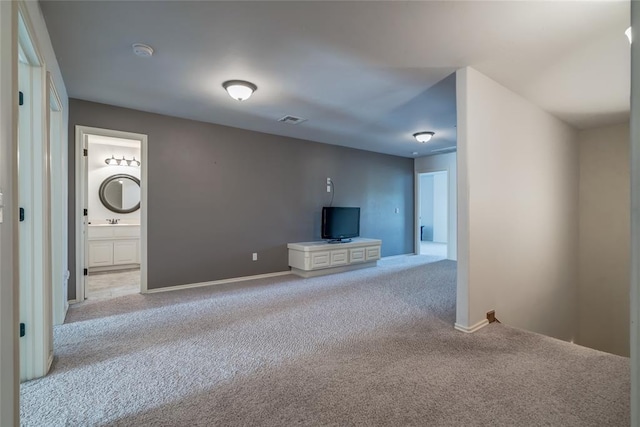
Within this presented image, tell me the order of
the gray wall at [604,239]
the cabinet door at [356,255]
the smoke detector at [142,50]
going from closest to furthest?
the smoke detector at [142,50], the gray wall at [604,239], the cabinet door at [356,255]

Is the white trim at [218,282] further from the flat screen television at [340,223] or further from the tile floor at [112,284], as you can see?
the flat screen television at [340,223]

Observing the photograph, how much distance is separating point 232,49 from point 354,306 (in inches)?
114

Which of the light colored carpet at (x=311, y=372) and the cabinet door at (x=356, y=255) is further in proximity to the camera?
the cabinet door at (x=356, y=255)

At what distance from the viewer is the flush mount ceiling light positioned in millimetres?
3072

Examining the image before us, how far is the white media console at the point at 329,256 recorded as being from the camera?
5.00 meters

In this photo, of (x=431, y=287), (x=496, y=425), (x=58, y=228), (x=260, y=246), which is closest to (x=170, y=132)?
(x=58, y=228)

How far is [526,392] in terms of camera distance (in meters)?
1.86

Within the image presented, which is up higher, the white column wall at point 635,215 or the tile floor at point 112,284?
the white column wall at point 635,215

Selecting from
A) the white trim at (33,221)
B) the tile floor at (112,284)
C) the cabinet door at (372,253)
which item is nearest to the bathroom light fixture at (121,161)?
the tile floor at (112,284)

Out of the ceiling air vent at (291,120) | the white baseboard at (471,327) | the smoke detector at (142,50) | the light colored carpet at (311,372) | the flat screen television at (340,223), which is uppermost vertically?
the ceiling air vent at (291,120)

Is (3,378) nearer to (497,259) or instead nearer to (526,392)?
(526,392)

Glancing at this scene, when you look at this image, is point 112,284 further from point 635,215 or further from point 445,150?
point 445,150

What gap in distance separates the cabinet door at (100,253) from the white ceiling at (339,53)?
2.95 meters

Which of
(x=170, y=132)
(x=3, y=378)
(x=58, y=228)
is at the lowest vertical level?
(x=3, y=378)
